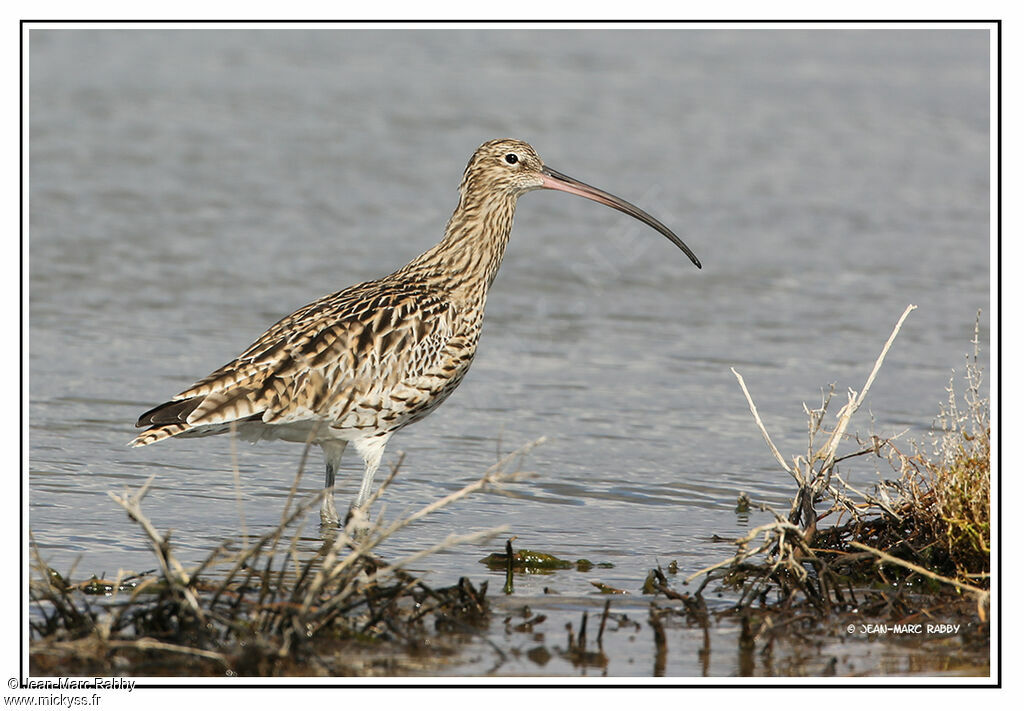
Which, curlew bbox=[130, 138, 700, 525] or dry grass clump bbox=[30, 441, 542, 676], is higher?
curlew bbox=[130, 138, 700, 525]

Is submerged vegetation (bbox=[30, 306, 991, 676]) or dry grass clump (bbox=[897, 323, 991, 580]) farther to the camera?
dry grass clump (bbox=[897, 323, 991, 580])

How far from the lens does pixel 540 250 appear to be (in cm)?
1414

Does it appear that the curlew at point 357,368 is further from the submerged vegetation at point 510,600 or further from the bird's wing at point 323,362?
the submerged vegetation at point 510,600

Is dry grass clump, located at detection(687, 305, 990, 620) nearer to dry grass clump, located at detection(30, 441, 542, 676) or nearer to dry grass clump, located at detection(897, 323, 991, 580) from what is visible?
dry grass clump, located at detection(897, 323, 991, 580)

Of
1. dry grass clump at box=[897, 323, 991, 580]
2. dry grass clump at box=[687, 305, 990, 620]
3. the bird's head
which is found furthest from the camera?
the bird's head

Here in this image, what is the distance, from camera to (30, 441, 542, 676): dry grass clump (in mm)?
5059

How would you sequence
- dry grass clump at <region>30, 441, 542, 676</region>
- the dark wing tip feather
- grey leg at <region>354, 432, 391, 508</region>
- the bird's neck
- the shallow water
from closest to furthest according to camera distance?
dry grass clump at <region>30, 441, 542, 676</region>
the dark wing tip feather
grey leg at <region>354, 432, 391, 508</region>
the bird's neck
the shallow water

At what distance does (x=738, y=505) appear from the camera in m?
8.00

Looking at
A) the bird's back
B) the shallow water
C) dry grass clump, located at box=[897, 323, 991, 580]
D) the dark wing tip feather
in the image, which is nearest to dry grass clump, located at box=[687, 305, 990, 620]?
dry grass clump, located at box=[897, 323, 991, 580]

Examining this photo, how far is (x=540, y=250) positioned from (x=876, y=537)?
25.8 feet

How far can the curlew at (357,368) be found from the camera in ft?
22.9

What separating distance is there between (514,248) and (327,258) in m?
1.91
